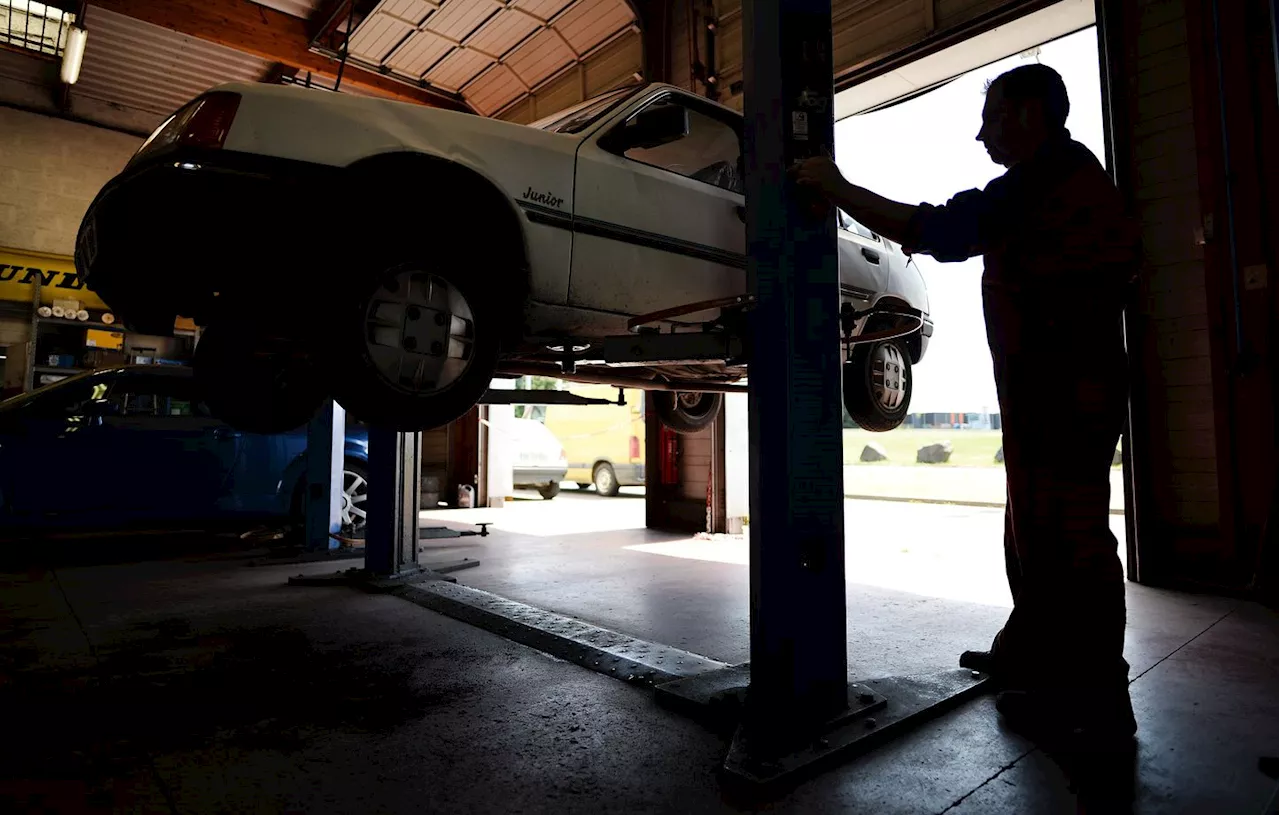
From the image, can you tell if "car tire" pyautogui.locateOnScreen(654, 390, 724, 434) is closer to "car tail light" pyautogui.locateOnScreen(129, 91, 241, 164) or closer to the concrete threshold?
"car tail light" pyautogui.locateOnScreen(129, 91, 241, 164)

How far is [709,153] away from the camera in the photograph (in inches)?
133

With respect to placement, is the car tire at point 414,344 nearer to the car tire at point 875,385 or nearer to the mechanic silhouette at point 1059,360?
the mechanic silhouette at point 1059,360

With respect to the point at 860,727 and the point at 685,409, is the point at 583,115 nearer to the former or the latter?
the point at 860,727

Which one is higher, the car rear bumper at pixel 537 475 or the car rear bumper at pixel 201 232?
the car rear bumper at pixel 201 232

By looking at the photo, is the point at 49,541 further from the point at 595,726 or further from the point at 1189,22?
the point at 1189,22

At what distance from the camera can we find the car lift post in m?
1.73

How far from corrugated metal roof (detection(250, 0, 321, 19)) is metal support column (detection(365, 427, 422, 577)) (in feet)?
18.7

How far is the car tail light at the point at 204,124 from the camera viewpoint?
2025mm

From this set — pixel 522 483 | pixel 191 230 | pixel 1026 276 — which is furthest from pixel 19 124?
pixel 1026 276

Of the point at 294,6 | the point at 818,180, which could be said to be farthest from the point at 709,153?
the point at 294,6

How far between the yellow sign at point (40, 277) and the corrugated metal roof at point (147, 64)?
2.27 m

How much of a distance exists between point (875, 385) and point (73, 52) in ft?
28.6

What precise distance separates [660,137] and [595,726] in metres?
1.97

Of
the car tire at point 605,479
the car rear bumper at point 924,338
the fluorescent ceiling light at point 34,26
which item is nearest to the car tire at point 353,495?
the car rear bumper at point 924,338
